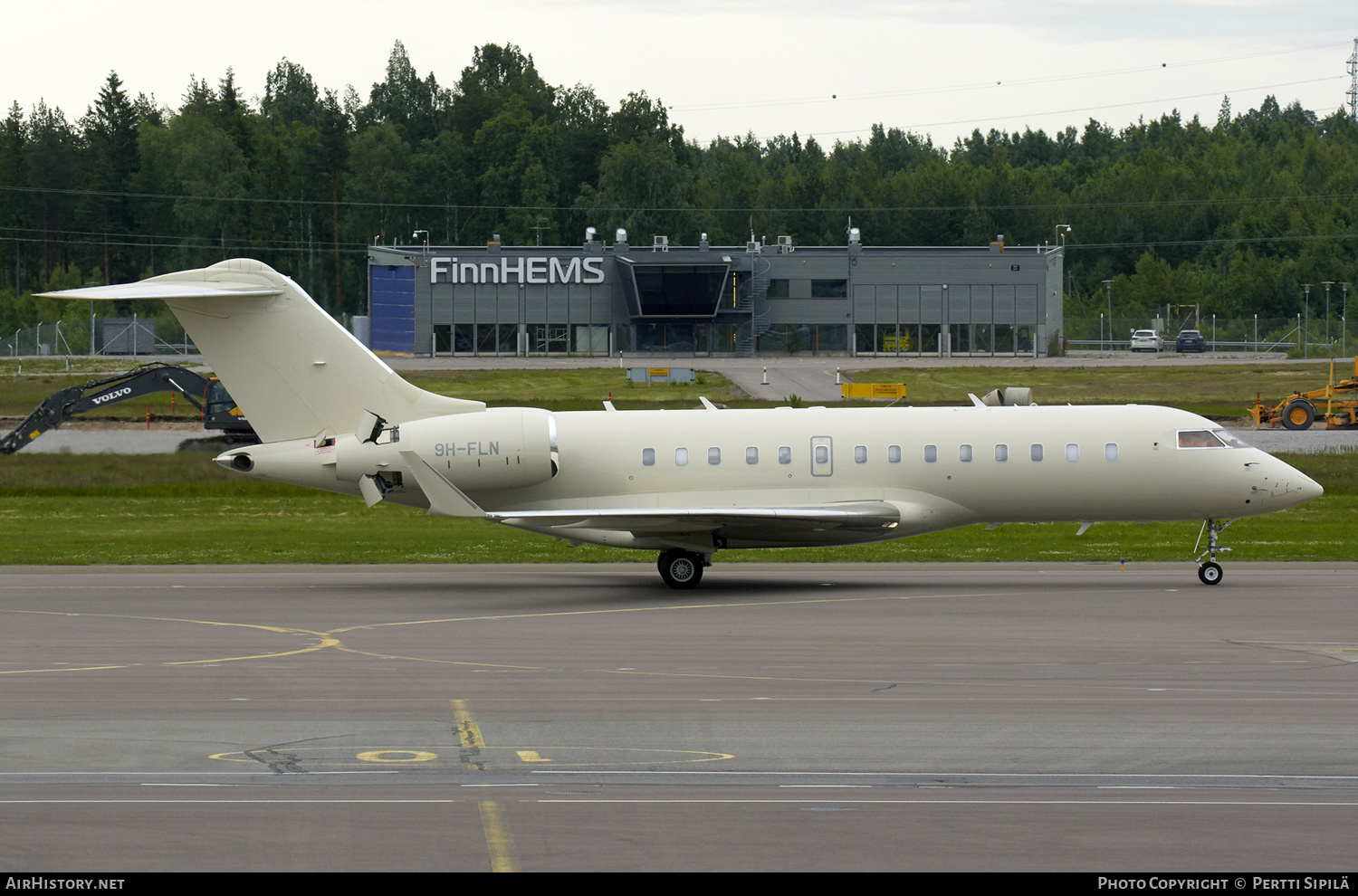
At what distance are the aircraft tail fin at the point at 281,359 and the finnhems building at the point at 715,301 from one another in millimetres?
86413

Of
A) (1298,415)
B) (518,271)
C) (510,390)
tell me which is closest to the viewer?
(1298,415)

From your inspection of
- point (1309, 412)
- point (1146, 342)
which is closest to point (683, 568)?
point (1309, 412)

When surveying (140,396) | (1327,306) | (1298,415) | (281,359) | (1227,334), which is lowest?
(1298,415)

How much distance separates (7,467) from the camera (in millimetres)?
51281

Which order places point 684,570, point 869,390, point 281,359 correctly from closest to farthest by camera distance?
point 684,570, point 281,359, point 869,390

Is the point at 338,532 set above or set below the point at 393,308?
below

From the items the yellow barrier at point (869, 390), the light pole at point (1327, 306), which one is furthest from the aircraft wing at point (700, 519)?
the light pole at point (1327, 306)

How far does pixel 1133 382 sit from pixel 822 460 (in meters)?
60.8

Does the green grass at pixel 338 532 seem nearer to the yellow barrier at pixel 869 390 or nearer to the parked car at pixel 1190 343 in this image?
the yellow barrier at pixel 869 390

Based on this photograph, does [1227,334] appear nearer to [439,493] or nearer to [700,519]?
[700,519]

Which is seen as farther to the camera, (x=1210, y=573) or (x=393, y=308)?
(x=393, y=308)

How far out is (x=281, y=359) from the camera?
1123 inches

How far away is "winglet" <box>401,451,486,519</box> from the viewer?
1013 inches

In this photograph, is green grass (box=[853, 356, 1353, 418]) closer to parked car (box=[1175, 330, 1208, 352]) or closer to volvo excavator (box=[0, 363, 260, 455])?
parked car (box=[1175, 330, 1208, 352])
